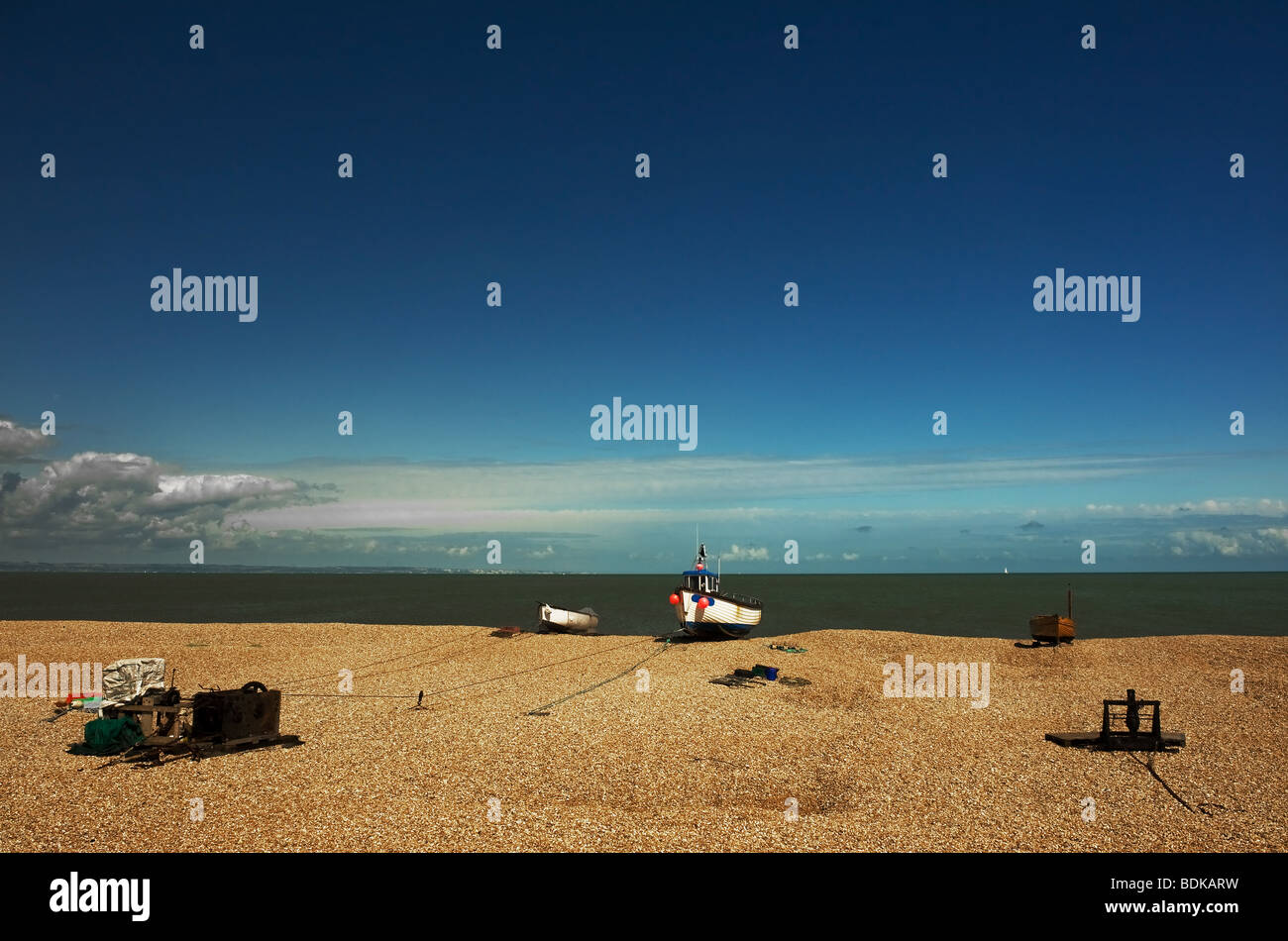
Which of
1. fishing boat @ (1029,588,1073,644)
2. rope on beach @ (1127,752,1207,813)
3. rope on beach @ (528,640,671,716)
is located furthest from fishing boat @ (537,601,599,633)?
rope on beach @ (1127,752,1207,813)

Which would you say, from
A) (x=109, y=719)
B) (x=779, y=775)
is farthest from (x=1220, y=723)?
(x=109, y=719)

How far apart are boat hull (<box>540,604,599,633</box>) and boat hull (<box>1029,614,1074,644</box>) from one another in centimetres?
2770

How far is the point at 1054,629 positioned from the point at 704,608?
61.1 feet

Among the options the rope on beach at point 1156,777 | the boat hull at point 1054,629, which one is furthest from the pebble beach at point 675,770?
the boat hull at point 1054,629

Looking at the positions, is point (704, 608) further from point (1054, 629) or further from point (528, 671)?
point (1054, 629)

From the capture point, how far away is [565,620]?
163ft

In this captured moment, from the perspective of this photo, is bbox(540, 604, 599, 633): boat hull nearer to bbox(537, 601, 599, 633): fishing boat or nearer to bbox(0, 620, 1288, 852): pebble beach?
bbox(537, 601, 599, 633): fishing boat

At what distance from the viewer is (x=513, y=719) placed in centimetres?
2272

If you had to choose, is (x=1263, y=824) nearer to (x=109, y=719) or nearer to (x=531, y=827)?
(x=531, y=827)

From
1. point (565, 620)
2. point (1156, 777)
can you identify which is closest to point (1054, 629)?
point (1156, 777)

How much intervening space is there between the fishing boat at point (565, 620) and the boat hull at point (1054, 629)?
27.7 meters

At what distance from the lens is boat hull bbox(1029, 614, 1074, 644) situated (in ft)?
125
